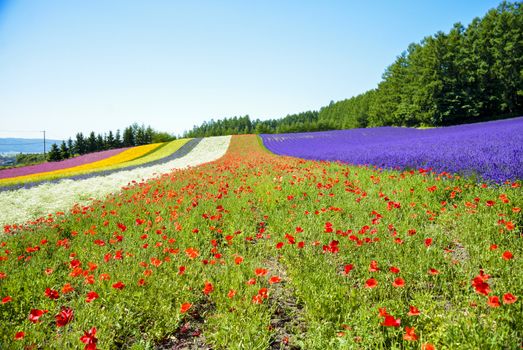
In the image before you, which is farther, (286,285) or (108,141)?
(108,141)

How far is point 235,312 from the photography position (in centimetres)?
290

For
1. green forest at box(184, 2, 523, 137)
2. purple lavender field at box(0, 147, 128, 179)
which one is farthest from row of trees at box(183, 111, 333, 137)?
purple lavender field at box(0, 147, 128, 179)

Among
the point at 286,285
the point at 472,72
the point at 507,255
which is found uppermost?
the point at 472,72

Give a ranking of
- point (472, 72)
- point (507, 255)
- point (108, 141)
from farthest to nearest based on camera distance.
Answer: point (108, 141) < point (472, 72) < point (507, 255)

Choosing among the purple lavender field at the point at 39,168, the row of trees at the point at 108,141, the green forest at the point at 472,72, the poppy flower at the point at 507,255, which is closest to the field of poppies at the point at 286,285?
the poppy flower at the point at 507,255

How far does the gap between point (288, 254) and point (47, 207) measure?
918cm

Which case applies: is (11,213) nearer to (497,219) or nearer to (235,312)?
(235,312)

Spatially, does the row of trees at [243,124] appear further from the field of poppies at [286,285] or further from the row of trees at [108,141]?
the field of poppies at [286,285]

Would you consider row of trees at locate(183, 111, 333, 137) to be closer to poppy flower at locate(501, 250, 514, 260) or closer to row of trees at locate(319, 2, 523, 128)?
row of trees at locate(319, 2, 523, 128)

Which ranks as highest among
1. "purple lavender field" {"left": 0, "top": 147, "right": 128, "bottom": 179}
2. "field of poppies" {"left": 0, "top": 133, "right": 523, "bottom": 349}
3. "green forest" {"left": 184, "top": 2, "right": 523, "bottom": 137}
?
"green forest" {"left": 184, "top": 2, "right": 523, "bottom": 137}

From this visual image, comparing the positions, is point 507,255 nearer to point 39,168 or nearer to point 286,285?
point 286,285

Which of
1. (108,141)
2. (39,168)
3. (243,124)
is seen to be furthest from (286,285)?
(243,124)

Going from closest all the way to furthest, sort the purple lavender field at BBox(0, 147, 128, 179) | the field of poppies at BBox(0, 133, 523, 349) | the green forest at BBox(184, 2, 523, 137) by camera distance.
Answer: the field of poppies at BBox(0, 133, 523, 349) < the purple lavender field at BBox(0, 147, 128, 179) < the green forest at BBox(184, 2, 523, 137)

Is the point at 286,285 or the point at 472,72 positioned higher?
the point at 472,72
